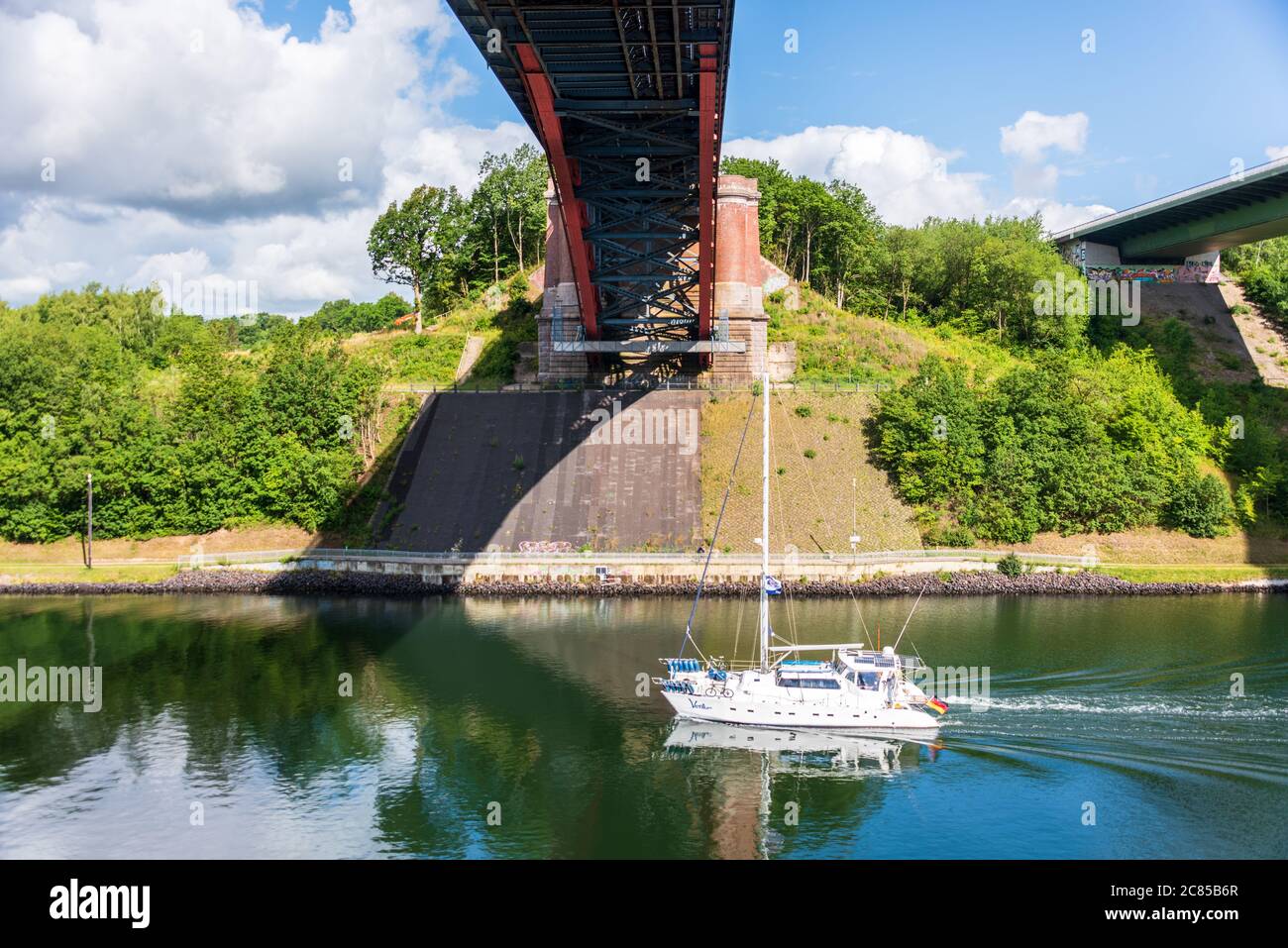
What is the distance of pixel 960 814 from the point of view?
19.3 meters

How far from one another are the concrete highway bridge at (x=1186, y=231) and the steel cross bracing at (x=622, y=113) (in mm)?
27493

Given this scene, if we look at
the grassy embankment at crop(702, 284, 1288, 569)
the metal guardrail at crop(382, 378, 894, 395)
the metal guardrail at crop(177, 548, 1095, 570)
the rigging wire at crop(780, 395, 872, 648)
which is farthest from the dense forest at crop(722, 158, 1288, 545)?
the rigging wire at crop(780, 395, 872, 648)

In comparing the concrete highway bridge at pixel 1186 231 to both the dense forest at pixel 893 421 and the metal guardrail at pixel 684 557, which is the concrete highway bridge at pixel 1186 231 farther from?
the metal guardrail at pixel 684 557

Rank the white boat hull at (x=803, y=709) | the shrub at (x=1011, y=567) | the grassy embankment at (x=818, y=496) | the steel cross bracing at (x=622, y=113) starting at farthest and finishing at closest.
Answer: the grassy embankment at (x=818, y=496) → the shrub at (x=1011, y=567) → the steel cross bracing at (x=622, y=113) → the white boat hull at (x=803, y=709)

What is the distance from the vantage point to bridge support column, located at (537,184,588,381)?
1870 inches

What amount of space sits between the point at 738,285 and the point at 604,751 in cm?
3143

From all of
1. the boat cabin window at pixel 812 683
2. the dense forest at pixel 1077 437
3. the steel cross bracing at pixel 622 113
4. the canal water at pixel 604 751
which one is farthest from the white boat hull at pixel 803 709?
the dense forest at pixel 1077 437

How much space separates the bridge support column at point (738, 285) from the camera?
159 feet

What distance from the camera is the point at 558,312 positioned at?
158ft

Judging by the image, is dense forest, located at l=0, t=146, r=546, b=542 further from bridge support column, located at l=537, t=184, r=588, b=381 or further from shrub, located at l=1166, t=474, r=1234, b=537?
shrub, located at l=1166, t=474, r=1234, b=537

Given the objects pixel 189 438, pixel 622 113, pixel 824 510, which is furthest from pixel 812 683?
pixel 189 438

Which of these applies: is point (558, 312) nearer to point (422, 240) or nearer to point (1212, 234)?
point (422, 240)
